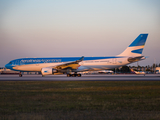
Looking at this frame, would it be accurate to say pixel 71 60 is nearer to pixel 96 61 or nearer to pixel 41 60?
pixel 96 61

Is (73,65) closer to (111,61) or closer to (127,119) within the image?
(111,61)

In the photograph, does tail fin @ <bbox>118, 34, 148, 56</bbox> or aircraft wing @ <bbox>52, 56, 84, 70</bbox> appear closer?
aircraft wing @ <bbox>52, 56, 84, 70</bbox>

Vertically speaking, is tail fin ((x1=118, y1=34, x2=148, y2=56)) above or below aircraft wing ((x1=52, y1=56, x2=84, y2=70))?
above

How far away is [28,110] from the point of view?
8.96 metres

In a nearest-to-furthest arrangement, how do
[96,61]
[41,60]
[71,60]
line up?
1. [96,61]
2. [71,60]
3. [41,60]

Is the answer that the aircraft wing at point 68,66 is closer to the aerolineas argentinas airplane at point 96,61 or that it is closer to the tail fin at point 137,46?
the aerolineas argentinas airplane at point 96,61

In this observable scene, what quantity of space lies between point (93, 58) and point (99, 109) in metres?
34.4

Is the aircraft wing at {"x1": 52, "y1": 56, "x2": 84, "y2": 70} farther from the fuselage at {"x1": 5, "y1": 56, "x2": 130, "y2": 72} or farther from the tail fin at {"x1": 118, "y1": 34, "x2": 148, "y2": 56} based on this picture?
the tail fin at {"x1": 118, "y1": 34, "x2": 148, "y2": 56}

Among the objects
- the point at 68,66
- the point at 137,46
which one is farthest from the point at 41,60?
the point at 137,46

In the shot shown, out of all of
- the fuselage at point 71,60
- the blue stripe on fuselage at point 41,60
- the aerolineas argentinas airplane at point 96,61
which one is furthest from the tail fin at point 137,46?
the blue stripe on fuselage at point 41,60

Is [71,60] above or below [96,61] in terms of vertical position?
above

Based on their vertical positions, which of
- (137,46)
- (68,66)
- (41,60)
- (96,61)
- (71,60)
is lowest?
(68,66)

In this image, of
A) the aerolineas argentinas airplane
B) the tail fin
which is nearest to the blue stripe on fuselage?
the aerolineas argentinas airplane

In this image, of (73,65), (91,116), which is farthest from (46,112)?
(73,65)
